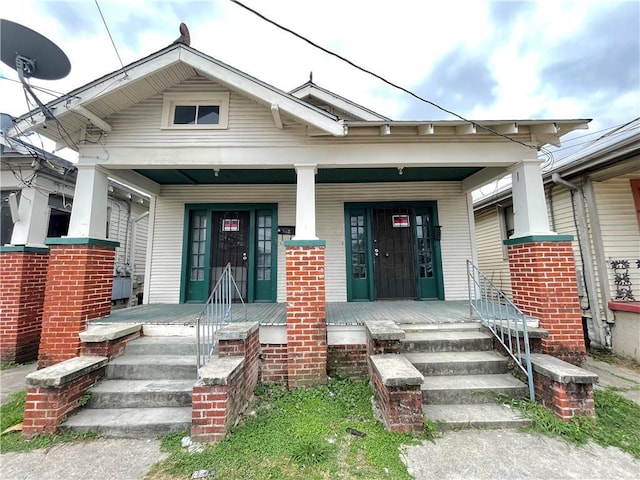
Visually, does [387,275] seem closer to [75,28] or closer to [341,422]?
[341,422]

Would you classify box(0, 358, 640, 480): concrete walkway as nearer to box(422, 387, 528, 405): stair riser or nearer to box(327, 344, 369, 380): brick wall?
box(422, 387, 528, 405): stair riser

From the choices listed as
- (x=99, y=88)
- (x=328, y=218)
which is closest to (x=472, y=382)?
(x=328, y=218)

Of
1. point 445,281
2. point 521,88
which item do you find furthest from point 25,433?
point 521,88

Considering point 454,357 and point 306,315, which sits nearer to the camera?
point 454,357

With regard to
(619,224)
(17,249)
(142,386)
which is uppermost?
(619,224)

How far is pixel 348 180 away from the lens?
5.62 metres

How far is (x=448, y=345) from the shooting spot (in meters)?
3.25

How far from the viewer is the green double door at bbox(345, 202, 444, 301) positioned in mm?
5520

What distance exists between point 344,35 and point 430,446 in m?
4.81

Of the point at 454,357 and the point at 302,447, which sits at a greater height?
the point at 454,357

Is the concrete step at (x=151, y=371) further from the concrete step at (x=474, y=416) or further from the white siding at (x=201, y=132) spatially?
the white siding at (x=201, y=132)

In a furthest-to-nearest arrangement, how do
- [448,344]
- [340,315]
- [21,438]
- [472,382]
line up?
1. [340,315]
2. [448,344]
3. [472,382]
4. [21,438]

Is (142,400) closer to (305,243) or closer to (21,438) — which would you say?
(21,438)

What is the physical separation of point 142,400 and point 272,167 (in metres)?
3.22
